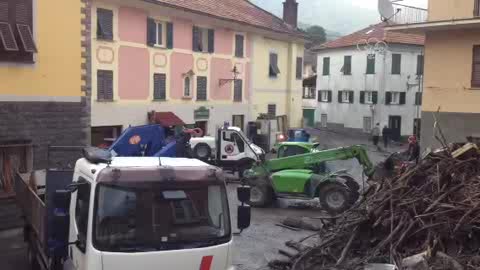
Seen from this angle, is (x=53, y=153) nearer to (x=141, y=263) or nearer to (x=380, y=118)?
(x=141, y=263)

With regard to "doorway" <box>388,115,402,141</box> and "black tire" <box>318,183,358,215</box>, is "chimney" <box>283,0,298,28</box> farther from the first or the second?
"black tire" <box>318,183,358,215</box>

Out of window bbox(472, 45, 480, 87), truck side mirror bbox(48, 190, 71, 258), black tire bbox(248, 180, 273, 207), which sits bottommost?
black tire bbox(248, 180, 273, 207)

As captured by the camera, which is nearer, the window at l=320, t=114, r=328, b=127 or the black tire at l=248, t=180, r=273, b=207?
the black tire at l=248, t=180, r=273, b=207

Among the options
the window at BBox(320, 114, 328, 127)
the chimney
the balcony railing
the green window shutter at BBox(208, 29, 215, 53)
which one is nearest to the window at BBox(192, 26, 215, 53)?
the green window shutter at BBox(208, 29, 215, 53)

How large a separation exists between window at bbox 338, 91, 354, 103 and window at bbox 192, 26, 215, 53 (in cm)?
2100

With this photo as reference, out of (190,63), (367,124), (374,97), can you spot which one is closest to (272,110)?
(190,63)

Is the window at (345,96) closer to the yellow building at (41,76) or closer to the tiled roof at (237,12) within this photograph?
the tiled roof at (237,12)

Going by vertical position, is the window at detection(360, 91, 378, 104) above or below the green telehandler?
above

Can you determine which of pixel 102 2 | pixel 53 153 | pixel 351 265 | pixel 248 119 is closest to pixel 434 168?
pixel 351 265

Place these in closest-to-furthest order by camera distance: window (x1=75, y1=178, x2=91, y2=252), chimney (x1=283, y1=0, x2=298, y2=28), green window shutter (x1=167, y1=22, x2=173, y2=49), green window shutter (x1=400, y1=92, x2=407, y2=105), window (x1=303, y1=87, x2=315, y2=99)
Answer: window (x1=75, y1=178, x2=91, y2=252)
green window shutter (x1=167, y1=22, x2=173, y2=49)
chimney (x1=283, y1=0, x2=298, y2=28)
green window shutter (x1=400, y1=92, x2=407, y2=105)
window (x1=303, y1=87, x2=315, y2=99)

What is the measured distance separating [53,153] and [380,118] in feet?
115

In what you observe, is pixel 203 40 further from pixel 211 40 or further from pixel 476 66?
pixel 476 66

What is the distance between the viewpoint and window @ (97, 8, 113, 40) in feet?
73.9

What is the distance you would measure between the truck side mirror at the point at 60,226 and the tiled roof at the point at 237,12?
18770 mm
